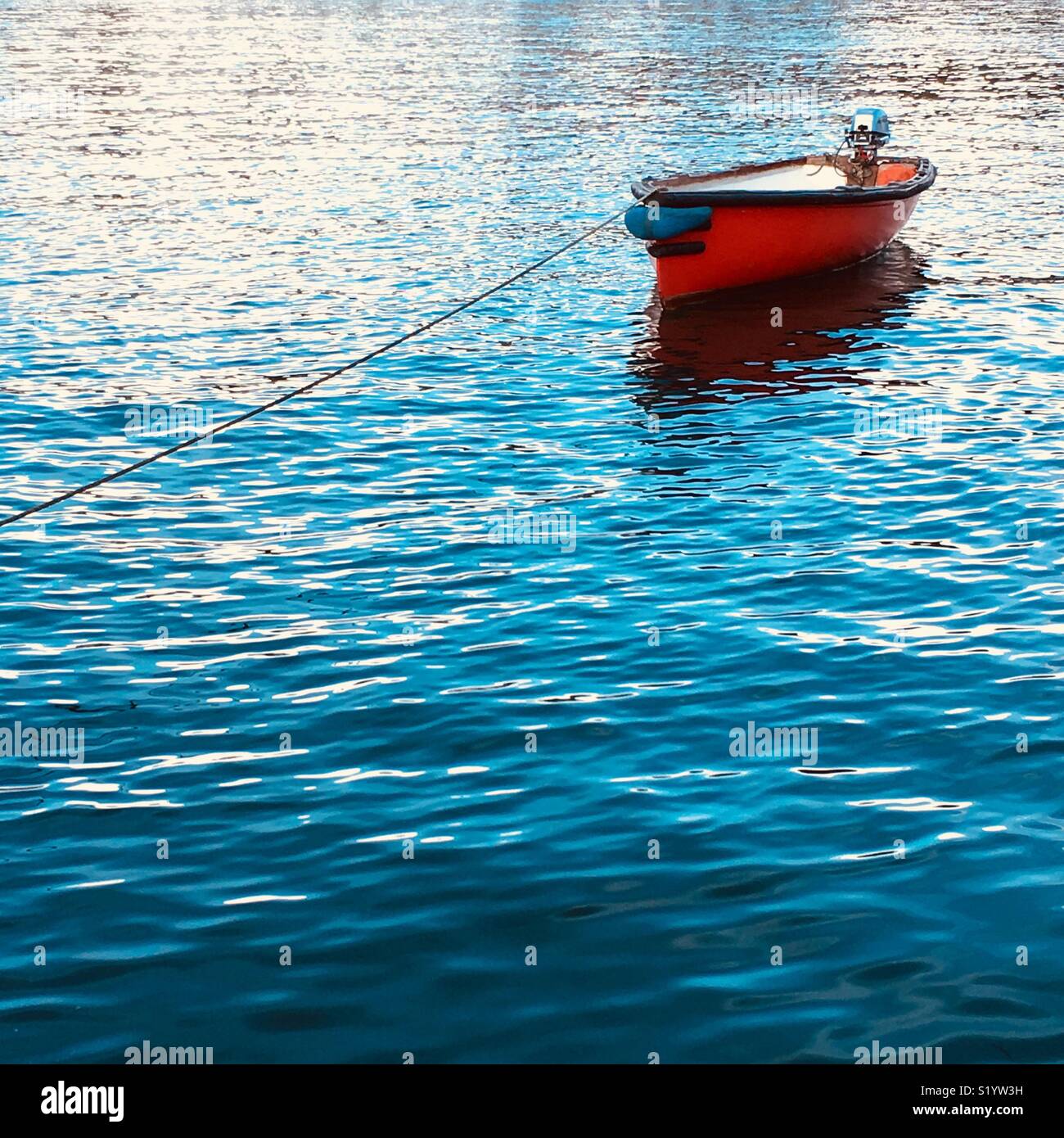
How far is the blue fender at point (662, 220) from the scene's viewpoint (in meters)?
21.4

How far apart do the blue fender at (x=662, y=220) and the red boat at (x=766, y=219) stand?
0.01 meters

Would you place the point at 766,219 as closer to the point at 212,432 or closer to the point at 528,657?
the point at 212,432

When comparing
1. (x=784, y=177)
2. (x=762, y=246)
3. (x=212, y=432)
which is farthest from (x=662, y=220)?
(x=212, y=432)

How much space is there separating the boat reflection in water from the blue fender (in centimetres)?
113

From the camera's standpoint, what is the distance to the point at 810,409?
685 inches

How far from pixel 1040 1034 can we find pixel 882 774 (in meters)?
2.51

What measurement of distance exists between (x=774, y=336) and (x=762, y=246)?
242 centimetres

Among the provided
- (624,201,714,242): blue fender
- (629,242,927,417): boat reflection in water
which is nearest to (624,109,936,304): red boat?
(624,201,714,242): blue fender

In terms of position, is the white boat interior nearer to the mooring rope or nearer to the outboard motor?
the outboard motor

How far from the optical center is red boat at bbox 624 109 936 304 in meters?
21.7

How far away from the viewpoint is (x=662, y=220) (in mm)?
21484

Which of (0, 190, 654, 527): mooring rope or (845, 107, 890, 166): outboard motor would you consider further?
(845, 107, 890, 166): outboard motor
